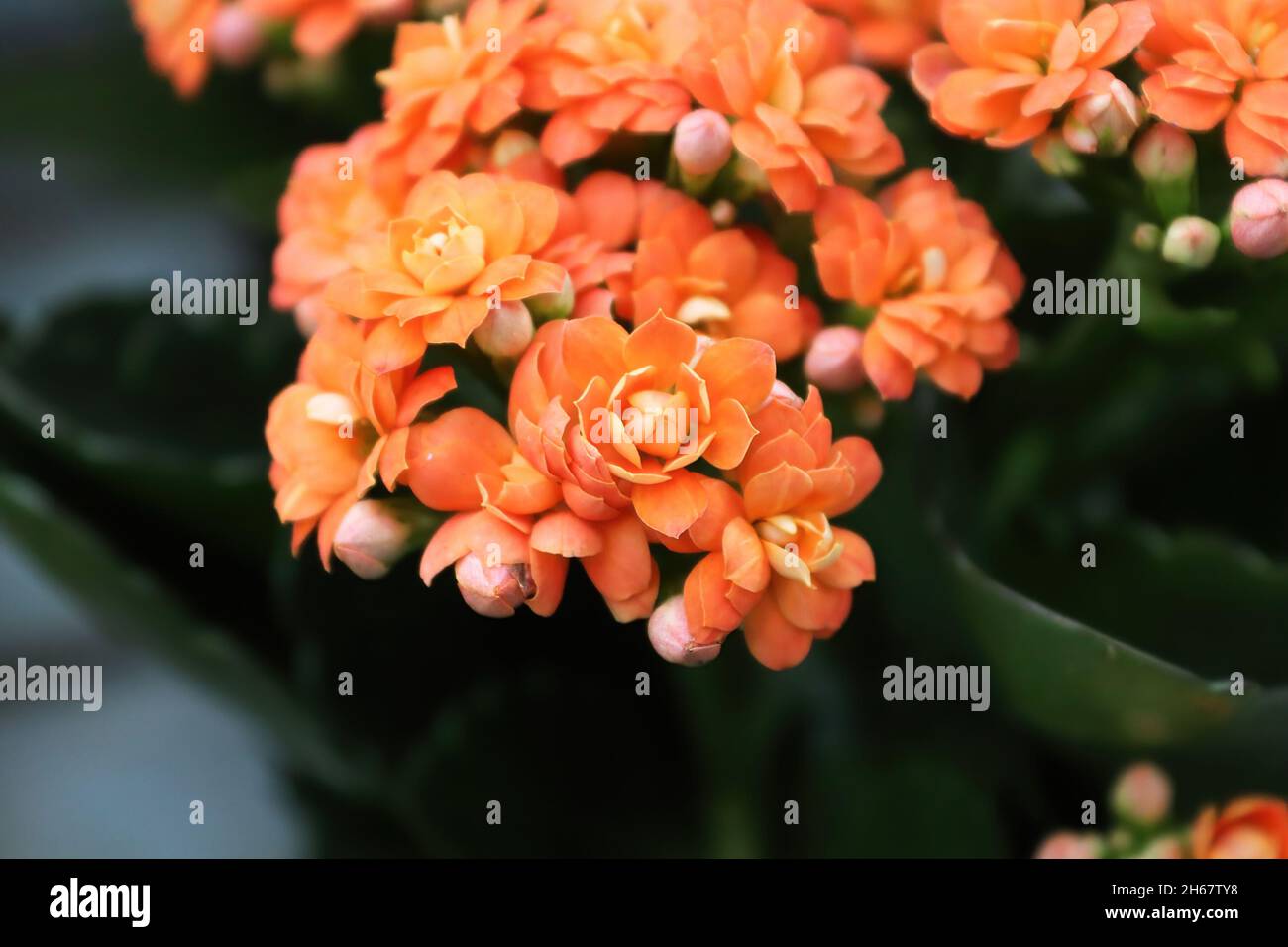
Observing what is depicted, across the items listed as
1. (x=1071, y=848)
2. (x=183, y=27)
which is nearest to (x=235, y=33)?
(x=183, y=27)

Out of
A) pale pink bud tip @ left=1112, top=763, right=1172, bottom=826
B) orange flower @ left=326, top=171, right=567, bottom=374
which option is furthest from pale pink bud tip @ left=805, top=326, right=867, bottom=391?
pale pink bud tip @ left=1112, top=763, right=1172, bottom=826

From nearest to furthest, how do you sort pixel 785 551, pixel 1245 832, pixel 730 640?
pixel 785 551 → pixel 1245 832 → pixel 730 640

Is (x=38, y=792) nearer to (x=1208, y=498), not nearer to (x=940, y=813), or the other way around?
(x=940, y=813)

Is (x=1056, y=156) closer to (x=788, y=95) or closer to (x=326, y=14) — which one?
(x=788, y=95)

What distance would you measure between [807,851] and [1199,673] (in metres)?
0.23

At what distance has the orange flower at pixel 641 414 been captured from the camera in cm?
41

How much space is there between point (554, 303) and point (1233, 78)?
0.25 metres

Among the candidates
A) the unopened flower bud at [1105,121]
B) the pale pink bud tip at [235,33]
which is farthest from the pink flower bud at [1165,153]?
the pale pink bud tip at [235,33]

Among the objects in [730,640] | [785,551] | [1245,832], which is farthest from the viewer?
[730,640]

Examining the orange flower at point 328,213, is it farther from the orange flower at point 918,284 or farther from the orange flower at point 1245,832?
the orange flower at point 1245,832

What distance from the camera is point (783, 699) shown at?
2.42 ft

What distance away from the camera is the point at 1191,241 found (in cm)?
50

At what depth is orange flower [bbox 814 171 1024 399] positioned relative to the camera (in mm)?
484
